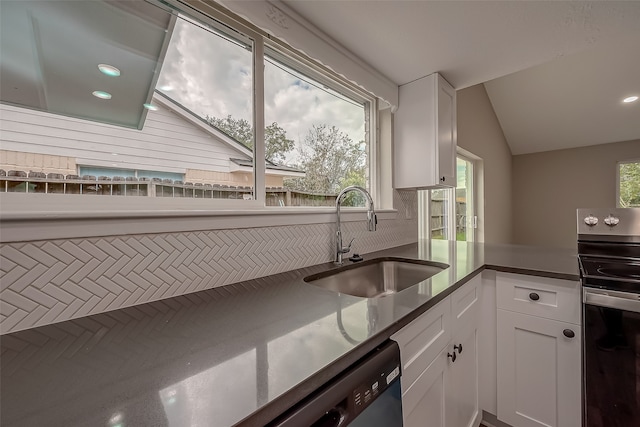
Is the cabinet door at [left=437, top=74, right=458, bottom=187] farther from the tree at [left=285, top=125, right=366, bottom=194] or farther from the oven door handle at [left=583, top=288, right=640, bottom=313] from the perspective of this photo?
the oven door handle at [left=583, top=288, right=640, bottom=313]

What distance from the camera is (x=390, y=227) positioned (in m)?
1.96

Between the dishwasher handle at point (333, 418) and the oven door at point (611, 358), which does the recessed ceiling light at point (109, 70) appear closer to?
the dishwasher handle at point (333, 418)

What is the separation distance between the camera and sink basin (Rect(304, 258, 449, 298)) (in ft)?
4.42

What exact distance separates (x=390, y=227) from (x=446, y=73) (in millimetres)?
1085

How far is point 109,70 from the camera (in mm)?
895

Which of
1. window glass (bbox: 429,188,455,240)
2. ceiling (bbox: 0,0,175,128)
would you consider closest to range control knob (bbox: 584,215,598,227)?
window glass (bbox: 429,188,455,240)

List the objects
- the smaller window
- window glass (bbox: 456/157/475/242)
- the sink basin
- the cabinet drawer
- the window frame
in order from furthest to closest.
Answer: the smaller window → window glass (bbox: 456/157/475/242) → the window frame → the sink basin → the cabinet drawer

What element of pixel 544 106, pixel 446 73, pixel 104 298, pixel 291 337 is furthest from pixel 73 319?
pixel 544 106

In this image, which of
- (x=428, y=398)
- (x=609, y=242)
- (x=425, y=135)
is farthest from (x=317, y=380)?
(x=609, y=242)

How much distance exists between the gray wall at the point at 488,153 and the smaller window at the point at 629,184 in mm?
1465

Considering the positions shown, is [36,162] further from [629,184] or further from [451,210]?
[629,184]

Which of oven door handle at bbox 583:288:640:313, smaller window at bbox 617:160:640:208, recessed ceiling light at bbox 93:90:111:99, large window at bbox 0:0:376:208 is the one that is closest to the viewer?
large window at bbox 0:0:376:208

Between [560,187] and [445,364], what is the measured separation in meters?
5.47

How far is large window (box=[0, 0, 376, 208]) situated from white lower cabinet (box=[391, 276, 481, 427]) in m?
0.85
